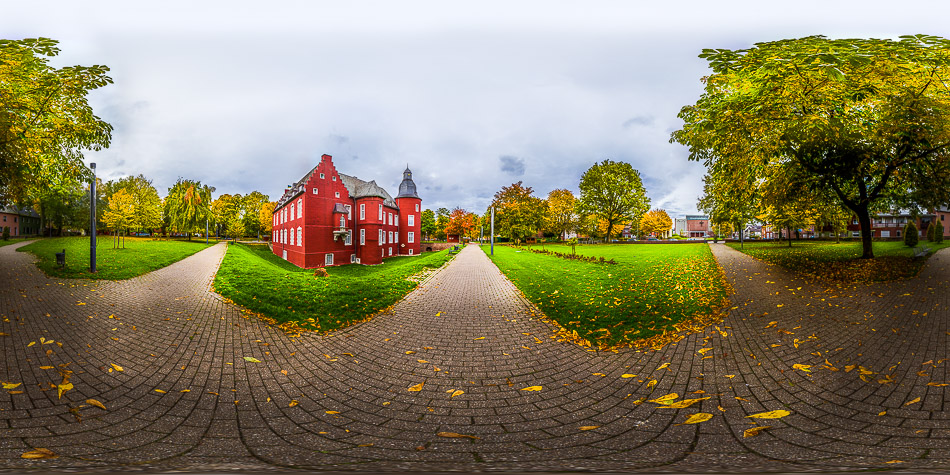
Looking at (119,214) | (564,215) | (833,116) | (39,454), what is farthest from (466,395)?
(564,215)

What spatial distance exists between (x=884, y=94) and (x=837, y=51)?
2764 mm

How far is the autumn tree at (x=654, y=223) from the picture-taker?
5659cm

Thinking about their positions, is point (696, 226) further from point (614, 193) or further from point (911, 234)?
point (911, 234)

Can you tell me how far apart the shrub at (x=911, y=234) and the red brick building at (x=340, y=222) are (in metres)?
29.4

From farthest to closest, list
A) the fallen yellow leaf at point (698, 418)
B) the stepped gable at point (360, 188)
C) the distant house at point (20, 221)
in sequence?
the distant house at point (20, 221)
the stepped gable at point (360, 188)
the fallen yellow leaf at point (698, 418)

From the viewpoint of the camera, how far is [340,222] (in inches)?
908

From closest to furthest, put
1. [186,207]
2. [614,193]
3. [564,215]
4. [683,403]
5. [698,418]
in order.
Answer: [698,418] < [683,403] < [186,207] < [614,193] < [564,215]

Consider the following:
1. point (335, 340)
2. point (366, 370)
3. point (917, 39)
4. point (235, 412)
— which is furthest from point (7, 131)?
point (917, 39)

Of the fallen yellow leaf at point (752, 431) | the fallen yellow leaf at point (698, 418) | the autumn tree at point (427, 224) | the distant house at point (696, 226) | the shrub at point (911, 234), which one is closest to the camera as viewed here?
the fallen yellow leaf at point (752, 431)

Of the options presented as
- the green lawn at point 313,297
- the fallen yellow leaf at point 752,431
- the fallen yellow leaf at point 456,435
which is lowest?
the fallen yellow leaf at point 456,435

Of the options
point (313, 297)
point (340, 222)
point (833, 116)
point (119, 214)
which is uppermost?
point (833, 116)

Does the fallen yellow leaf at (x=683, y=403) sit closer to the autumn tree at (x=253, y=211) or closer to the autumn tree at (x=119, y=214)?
the autumn tree at (x=119, y=214)

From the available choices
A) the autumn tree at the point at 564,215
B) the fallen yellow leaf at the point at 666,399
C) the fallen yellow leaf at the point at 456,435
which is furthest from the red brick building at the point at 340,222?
the fallen yellow leaf at the point at 666,399

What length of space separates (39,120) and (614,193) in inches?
1482
